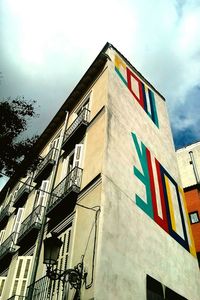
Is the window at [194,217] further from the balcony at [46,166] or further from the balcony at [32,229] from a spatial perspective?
the balcony at [32,229]

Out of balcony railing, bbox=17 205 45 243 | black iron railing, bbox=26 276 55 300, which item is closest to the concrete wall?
black iron railing, bbox=26 276 55 300

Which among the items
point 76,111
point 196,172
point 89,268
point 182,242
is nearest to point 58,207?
point 89,268

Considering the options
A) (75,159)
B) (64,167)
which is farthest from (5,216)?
(75,159)

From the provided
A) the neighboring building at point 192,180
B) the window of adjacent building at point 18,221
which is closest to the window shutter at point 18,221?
the window of adjacent building at point 18,221

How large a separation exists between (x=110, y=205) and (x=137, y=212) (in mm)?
1703

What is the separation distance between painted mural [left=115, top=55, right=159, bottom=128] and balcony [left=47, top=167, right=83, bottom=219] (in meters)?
6.22

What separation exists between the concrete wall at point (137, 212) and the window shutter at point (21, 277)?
16.4 ft

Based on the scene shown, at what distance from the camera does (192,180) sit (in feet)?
80.2

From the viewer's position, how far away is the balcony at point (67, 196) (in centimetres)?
1173

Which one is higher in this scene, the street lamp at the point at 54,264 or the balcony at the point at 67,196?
the balcony at the point at 67,196

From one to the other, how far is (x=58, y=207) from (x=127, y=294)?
4497mm

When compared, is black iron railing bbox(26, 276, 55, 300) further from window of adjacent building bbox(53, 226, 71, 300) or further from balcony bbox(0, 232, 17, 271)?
balcony bbox(0, 232, 17, 271)

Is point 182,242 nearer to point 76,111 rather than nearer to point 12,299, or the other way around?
point 12,299

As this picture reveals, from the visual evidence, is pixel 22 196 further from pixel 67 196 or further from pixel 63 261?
pixel 63 261
